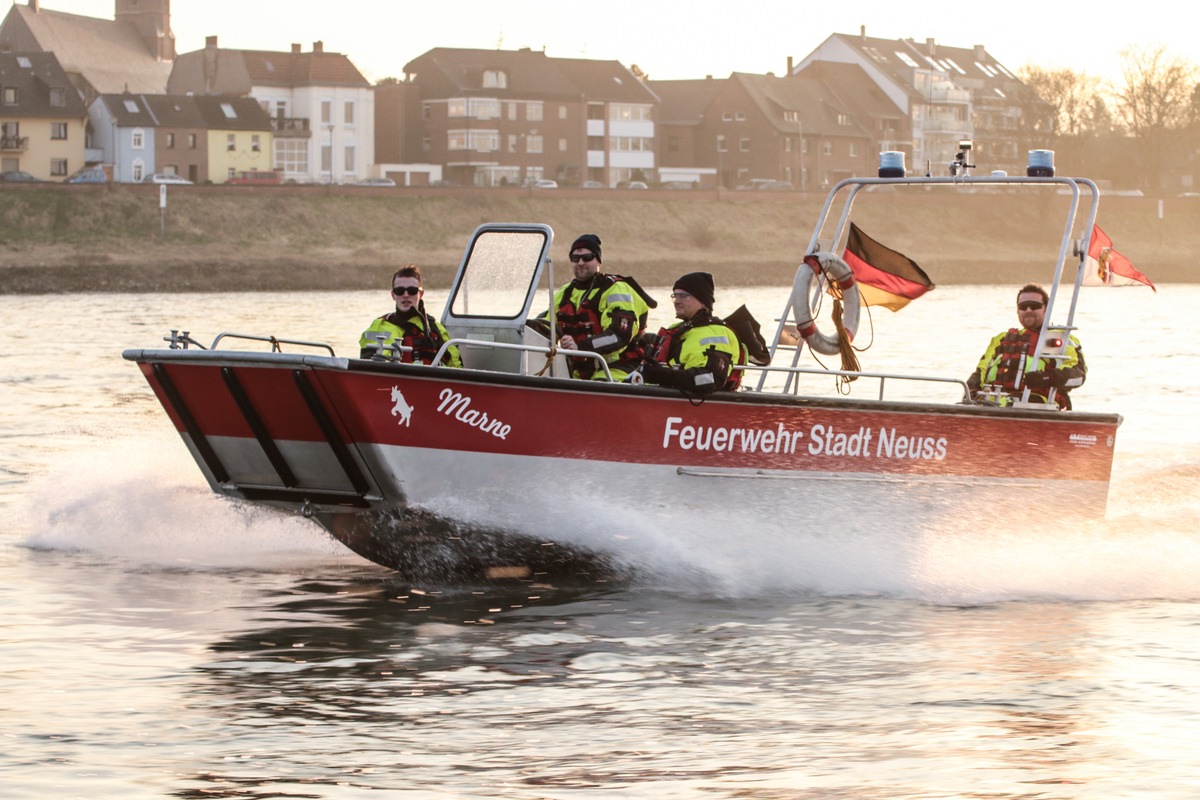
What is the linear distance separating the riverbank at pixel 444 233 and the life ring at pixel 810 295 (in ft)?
134

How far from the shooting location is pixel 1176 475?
49.0ft

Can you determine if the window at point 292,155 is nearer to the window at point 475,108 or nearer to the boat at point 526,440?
the window at point 475,108

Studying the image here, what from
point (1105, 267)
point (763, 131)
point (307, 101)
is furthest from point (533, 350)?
point (763, 131)

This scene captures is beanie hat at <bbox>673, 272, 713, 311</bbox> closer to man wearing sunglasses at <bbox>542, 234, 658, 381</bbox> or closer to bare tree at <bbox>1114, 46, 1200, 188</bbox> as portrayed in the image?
man wearing sunglasses at <bbox>542, 234, 658, 381</bbox>

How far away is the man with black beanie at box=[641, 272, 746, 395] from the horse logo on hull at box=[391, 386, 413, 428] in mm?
1267

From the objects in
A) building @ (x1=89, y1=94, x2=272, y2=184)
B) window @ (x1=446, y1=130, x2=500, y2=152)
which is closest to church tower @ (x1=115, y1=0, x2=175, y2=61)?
building @ (x1=89, y1=94, x2=272, y2=184)

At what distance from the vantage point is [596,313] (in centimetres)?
984

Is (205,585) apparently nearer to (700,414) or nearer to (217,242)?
(700,414)

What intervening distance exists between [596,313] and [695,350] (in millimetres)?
834

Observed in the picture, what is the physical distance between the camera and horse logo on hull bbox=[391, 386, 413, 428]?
8695 mm

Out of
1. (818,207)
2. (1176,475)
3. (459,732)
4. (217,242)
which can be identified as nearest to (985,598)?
(459,732)

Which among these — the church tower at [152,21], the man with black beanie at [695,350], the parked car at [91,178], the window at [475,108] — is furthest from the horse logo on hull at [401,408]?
the church tower at [152,21]

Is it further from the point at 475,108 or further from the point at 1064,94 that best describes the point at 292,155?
the point at 1064,94

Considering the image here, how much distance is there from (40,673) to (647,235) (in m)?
59.5
